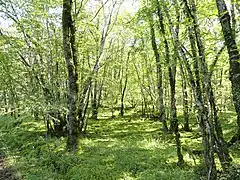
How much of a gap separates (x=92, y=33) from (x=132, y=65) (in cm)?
1313

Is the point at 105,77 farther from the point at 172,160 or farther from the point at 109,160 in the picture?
the point at 172,160

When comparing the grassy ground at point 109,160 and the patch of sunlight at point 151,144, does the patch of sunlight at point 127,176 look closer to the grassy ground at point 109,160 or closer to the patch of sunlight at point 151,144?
the grassy ground at point 109,160

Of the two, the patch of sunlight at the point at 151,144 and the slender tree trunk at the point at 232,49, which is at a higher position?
the slender tree trunk at the point at 232,49

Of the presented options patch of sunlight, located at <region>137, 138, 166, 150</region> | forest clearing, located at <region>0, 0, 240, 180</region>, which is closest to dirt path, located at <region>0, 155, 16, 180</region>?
forest clearing, located at <region>0, 0, 240, 180</region>

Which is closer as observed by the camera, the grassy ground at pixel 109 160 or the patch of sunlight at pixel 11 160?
the grassy ground at pixel 109 160

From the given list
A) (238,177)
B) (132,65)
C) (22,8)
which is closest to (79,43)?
(22,8)

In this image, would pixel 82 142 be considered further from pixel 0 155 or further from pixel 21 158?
pixel 0 155

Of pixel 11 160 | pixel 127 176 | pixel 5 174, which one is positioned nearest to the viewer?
pixel 127 176

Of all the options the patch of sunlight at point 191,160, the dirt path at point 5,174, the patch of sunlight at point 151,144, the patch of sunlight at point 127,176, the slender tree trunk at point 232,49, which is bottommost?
the dirt path at point 5,174

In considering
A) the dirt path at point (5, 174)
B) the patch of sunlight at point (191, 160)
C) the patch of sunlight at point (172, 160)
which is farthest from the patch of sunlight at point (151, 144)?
the dirt path at point (5, 174)

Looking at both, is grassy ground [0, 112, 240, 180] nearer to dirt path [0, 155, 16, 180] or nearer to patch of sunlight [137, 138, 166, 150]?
patch of sunlight [137, 138, 166, 150]

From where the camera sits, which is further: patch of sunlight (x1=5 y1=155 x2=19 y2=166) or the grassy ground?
patch of sunlight (x1=5 y1=155 x2=19 y2=166)

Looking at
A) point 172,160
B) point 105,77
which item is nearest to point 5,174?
point 172,160

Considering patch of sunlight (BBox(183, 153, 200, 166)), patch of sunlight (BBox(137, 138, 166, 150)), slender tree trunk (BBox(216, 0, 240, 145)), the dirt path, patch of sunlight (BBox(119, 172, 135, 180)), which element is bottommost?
the dirt path
